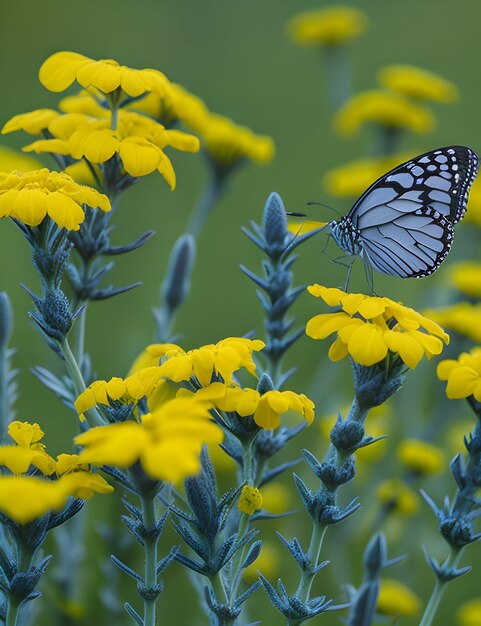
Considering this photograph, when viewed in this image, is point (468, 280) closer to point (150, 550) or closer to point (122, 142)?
point (122, 142)

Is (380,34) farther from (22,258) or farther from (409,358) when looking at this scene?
(409,358)

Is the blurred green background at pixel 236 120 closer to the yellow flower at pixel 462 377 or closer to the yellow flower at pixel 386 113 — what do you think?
the yellow flower at pixel 386 113

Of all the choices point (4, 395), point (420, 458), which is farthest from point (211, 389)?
point (420, 458)

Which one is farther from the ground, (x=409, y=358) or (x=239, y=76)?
(x=239, y=76)

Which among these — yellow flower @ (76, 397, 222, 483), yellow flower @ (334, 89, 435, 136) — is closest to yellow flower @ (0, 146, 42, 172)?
yellow flower @ (334, 89, 435, 136)

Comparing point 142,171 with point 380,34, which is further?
point 380,34

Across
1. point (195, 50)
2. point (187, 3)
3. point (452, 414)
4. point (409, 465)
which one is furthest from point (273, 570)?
point (187, 3)
